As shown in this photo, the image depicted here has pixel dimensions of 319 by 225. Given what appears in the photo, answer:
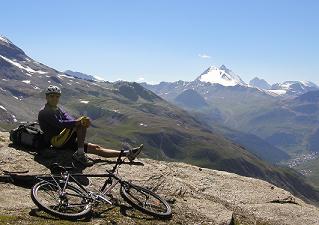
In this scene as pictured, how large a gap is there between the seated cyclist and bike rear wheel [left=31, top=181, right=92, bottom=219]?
4420 millimetres

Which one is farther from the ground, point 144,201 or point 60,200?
point 60,200

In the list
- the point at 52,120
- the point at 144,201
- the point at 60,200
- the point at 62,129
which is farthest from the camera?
the point at 62,129

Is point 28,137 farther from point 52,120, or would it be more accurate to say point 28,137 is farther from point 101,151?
point 101,151

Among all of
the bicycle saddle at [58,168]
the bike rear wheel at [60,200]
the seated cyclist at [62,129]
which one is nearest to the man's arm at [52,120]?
the seated cyclist at [62,129]

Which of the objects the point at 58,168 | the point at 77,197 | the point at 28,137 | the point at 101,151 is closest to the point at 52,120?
the point at 28,137

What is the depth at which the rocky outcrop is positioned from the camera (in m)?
15.1

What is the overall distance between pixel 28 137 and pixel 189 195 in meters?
7.71

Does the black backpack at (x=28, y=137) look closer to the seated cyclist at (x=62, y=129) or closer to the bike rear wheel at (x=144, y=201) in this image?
the seated cyclist at (x=62, y=129)

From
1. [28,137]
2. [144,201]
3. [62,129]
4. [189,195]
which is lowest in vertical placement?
[189,195]

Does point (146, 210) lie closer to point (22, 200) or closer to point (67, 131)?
point (22, 200)

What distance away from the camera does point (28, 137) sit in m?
20.4

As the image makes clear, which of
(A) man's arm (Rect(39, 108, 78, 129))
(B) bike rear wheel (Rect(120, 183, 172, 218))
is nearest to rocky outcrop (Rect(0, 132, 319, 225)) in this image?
(B) bike rear wheel (Rect(120, 183, 172, 218))

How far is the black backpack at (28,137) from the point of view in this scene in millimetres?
20188

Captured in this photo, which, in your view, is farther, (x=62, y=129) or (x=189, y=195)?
(x=62, y=129)
